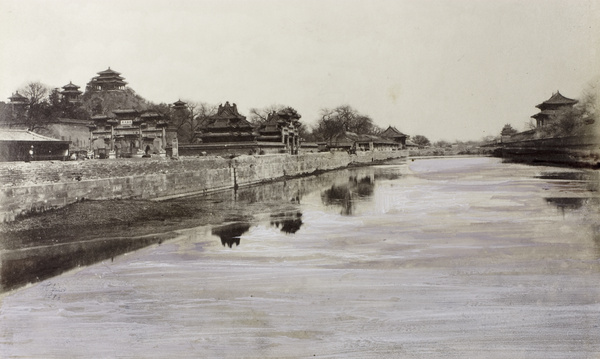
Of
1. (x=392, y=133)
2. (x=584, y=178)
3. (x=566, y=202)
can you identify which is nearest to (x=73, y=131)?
(x=566, y=202)

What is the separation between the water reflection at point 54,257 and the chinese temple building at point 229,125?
24709 mm

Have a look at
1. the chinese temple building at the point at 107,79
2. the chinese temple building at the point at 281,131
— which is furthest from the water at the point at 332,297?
the chinese temple building at the point at 281,131

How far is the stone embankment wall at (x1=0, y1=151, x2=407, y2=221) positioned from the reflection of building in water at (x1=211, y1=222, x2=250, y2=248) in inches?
126

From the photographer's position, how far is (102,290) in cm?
598

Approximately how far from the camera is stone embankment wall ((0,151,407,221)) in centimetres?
920

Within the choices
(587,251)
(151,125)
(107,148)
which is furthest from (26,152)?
(587,251)

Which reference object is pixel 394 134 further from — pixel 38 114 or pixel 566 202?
pixel 566 202

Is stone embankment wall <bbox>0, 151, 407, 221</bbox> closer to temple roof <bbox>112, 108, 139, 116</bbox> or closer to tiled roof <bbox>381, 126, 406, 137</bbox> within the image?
temple roof <bbox>112, 108, 139, 116</bbox>

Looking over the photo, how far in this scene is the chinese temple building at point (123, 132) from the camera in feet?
78.0

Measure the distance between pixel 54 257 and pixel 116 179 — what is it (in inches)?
183

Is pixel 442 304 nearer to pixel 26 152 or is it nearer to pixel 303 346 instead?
pixel 303 346

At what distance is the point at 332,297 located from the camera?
5559mm

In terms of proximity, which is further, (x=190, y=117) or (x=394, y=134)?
(x=394, y=134)

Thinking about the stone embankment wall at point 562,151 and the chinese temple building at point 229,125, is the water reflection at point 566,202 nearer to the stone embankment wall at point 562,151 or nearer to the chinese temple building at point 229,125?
the stone embankment wall at point 562,151
